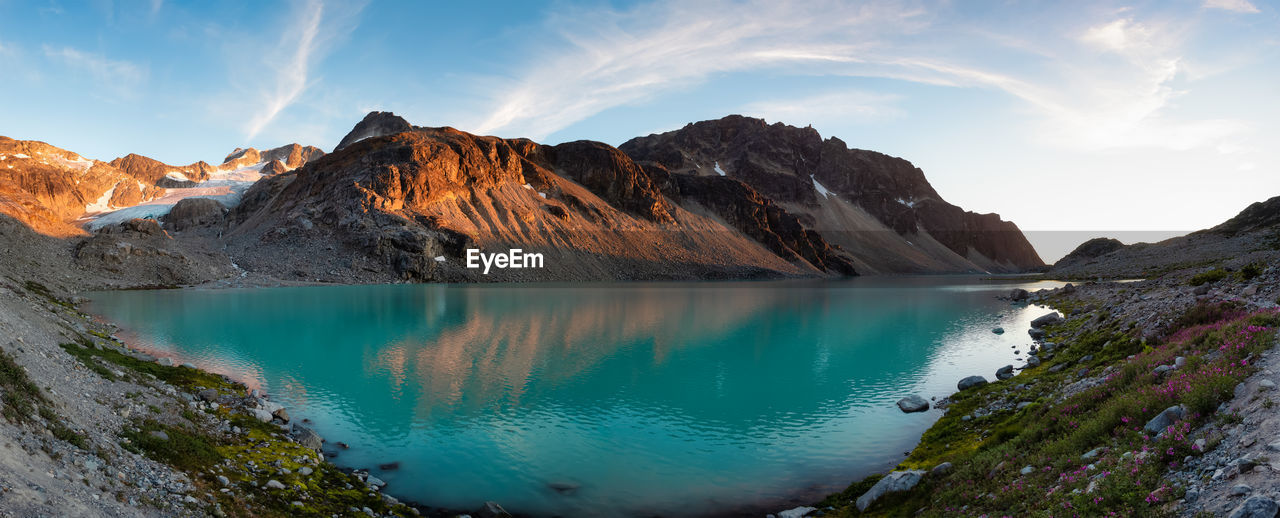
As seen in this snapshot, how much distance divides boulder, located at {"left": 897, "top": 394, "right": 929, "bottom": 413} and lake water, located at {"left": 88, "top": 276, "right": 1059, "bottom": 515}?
780 millimetres

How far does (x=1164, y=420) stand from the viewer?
1026 centimetres

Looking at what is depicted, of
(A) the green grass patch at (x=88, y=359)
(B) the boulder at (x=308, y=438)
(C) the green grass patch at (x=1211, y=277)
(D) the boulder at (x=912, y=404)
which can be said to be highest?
(C) the green grass patch at (x=1211, y=277)

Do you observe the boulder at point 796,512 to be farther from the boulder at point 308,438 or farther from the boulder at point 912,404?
the boulder at point 308,438

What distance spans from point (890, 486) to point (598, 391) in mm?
14890

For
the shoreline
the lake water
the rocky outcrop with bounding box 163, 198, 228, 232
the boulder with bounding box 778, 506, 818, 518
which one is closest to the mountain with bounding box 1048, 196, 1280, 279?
the lake water

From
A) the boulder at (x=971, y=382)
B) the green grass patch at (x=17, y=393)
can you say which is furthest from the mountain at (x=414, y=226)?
the boulder at (x=971, y=382)

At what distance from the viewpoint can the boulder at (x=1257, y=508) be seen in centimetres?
664

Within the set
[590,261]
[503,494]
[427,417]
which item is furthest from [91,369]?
[590,261]

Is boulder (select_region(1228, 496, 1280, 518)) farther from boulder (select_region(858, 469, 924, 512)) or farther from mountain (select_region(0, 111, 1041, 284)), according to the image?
mountain (select_region(0, 111, 1041, 284))

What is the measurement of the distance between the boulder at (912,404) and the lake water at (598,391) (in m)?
0.78

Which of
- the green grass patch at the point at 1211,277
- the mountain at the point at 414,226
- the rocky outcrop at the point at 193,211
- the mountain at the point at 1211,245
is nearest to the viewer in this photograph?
the green grass patch at the point at 1211,277

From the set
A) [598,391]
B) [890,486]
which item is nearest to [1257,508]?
[890,486]

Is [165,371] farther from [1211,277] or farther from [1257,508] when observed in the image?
[1211,277]

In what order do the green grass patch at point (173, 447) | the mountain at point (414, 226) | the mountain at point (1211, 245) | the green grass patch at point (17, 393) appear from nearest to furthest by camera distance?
the green grass patch at point (17, 393) < the green grass patch at point (173, 447) < the mountain at point (1211, 245) < the mountain at point (414, 226)
